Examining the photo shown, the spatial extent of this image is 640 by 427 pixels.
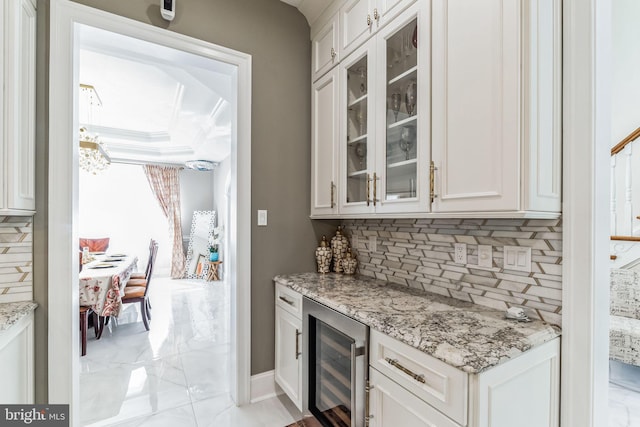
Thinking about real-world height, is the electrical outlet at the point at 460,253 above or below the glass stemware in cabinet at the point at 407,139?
below

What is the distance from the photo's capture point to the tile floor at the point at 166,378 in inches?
77.9

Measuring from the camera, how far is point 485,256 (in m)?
1.49

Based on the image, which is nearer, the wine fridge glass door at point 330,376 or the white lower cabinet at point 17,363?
the white lower cabinet at point 17,363

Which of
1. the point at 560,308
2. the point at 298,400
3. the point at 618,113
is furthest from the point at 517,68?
the point at 618,113

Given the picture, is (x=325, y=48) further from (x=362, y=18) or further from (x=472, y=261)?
(x=472, y=261)

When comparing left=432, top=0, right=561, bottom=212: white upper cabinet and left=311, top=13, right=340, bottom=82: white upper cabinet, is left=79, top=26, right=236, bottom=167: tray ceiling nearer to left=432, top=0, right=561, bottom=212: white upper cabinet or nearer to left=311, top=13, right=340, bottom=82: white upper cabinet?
left=311, top=13, right=340, bottom=82: white upper cabinet

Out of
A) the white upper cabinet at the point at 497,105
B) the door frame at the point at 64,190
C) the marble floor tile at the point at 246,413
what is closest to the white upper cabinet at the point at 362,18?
the white upper cabinet at the point at 497,105

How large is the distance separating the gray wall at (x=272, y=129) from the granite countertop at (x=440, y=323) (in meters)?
0.48

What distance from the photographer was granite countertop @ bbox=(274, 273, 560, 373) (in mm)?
984

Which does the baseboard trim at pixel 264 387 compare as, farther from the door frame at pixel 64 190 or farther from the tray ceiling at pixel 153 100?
the tray ceiling at pixel 153 100

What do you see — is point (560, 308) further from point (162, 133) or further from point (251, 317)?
point (162, 133)

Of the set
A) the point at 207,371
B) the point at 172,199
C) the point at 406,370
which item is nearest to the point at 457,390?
the point at 406,370

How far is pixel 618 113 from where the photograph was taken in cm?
309

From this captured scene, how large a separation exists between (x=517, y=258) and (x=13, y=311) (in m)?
2.28
